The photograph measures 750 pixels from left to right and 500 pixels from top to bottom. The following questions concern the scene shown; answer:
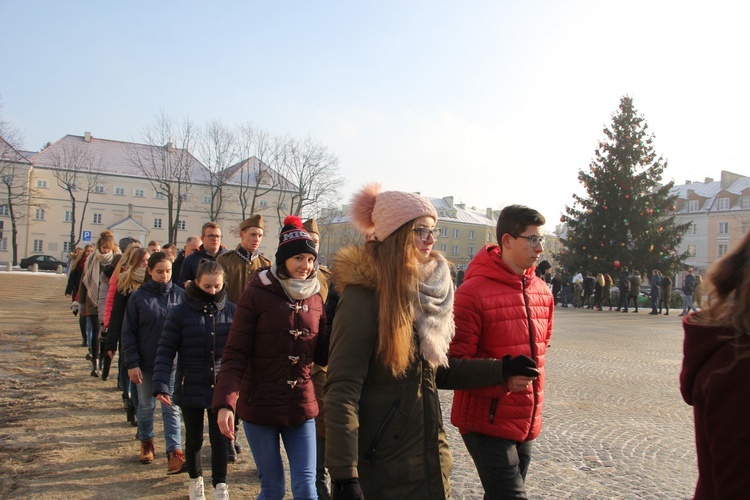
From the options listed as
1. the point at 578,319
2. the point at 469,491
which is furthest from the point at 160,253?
the point at 578,319

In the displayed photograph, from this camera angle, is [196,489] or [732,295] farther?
[196,489]

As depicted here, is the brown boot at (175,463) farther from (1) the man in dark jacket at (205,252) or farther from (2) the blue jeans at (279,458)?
(1) the man in dark jacket at (205,252)

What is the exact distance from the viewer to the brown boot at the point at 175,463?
216 inches

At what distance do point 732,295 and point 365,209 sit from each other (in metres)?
1.79

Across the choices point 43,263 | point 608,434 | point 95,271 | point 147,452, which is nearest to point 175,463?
point 147,452

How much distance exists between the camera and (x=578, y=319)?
78.8 ft

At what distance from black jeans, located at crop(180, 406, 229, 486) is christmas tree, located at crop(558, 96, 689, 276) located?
30683 millimetres

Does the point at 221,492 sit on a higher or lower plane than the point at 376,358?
lower

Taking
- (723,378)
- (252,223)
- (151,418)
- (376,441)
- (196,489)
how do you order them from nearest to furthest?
(723,378)
(376,441)
(196,489)
(151,418)
(252,223)

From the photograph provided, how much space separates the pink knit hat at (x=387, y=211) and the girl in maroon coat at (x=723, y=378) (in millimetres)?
1379

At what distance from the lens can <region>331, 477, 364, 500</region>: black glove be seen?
2416 millimetres

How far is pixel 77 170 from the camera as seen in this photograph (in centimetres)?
7319

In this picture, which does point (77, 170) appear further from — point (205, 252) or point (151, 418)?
point (151, 418)

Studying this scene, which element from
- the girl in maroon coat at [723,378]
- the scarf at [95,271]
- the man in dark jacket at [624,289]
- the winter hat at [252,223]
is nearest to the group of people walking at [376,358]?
the girl in maroon coat at [723,378]
